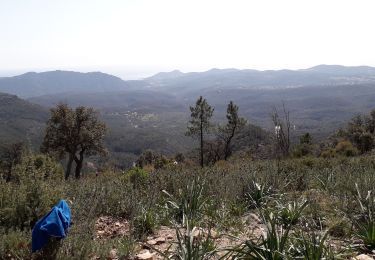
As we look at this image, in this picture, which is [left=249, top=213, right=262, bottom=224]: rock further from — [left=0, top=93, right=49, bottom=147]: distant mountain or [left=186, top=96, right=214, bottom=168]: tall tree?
[left=0, top=93, right=49, bottom=147]: distant mountain

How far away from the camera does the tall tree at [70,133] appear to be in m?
31.2

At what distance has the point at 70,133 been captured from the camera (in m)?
31.4

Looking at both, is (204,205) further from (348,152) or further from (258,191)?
(348,152)

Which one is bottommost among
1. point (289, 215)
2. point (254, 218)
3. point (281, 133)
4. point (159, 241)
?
point (281, 133)

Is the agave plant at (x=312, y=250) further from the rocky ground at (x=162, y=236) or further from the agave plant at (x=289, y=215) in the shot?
the agave plant at (x=289, y=215)

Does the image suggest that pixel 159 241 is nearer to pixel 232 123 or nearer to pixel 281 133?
pixel 281 133

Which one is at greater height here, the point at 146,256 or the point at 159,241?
the point at 146,256

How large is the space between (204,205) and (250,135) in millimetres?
84971

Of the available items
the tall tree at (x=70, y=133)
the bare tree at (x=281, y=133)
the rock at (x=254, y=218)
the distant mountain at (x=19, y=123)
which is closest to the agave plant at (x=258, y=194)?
the rock at (x=254, y=218)

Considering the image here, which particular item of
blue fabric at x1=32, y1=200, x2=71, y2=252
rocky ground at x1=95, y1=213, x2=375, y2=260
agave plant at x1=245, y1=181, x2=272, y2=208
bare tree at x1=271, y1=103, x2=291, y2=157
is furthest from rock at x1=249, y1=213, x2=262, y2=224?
bare tree at x1=271, y1=103, x2=291, y2=157

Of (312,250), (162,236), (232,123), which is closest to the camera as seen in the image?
(312,250)

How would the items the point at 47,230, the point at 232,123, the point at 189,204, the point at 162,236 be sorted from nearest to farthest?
1. the point at 47,230
2. the point at 162,236
3. the point at 189,204
4. the point at 232,123

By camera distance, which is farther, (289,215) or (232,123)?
(232,123)

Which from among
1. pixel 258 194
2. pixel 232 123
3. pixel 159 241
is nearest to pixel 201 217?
pixel 159 241
